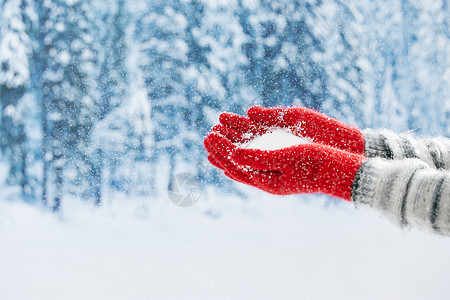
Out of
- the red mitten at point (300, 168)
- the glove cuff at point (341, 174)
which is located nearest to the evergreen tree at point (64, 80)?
the red mitten at point (300, 168)

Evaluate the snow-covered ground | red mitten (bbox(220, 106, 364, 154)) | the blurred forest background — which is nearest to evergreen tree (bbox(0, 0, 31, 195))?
the blurred forest background

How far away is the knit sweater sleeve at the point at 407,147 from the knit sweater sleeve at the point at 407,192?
0.60ft

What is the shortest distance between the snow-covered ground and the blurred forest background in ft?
0.39

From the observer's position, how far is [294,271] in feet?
4.73

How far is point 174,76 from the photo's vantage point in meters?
1.45

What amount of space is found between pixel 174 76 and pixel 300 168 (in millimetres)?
915

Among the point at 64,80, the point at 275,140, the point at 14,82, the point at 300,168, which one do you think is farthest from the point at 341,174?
the point at 14,82

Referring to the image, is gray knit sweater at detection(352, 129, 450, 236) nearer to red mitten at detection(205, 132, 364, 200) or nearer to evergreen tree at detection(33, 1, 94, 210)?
red mitten at detection(205, 132, 364, 200)

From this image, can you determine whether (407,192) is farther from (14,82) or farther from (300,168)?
(14,82)

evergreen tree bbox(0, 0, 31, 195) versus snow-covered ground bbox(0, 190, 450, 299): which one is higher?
evergreen tree bbox(0, 0, 31, 195)

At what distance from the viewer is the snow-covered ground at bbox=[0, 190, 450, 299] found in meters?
1.37

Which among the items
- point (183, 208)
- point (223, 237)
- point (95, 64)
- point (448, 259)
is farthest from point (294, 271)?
point (95, 64)

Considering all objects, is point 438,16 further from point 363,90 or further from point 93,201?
point 93,201

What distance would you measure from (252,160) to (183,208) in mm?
817
